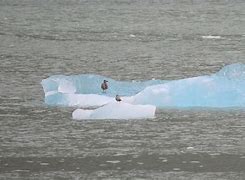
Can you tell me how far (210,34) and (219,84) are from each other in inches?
293

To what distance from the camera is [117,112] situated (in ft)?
24.7

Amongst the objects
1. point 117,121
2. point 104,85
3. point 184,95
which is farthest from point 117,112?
point 104,85

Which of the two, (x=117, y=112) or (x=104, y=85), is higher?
(x=104, y=85)

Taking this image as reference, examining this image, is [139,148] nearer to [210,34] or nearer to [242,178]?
[242,178]

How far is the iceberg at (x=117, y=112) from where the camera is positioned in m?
7.53

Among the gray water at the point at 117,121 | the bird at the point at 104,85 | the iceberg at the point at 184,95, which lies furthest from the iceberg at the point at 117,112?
the bird at the point at 104,85

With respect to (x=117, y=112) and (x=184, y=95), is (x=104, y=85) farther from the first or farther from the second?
(x=117, y=112)

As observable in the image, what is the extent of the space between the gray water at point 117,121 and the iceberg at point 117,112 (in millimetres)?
81

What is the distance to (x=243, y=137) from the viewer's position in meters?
6.86

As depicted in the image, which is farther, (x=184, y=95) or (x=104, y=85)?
(x=104, y=85)

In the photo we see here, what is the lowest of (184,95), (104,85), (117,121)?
(117,121)

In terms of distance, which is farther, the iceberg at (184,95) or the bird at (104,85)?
the bird at (104,85)

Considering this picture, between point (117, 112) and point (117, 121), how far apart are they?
8cm

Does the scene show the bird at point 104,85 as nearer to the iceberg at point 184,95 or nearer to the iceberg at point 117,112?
the iceberg at point 184,95
